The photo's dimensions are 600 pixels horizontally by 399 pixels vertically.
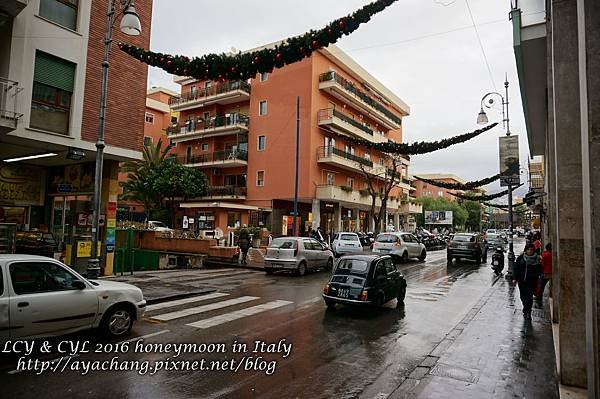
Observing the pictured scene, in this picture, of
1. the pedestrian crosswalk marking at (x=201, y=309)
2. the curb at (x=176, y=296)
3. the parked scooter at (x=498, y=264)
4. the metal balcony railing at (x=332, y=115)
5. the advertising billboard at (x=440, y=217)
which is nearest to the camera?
the pedestrian crosswalk marking at (x=201, y=309)

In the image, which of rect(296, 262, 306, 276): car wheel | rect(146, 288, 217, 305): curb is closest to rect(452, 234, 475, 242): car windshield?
rect(296, 262, 306, 276): car wheel

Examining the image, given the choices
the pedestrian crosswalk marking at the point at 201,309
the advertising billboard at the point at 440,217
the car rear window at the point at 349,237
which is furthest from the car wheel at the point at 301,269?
the advertising billboard at the point at 440,217

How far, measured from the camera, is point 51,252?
14289 mm

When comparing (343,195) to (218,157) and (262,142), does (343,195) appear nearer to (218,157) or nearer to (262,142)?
(262,142)

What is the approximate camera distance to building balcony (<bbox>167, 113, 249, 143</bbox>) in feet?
124

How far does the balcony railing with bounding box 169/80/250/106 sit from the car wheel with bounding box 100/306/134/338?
3268 centimetres

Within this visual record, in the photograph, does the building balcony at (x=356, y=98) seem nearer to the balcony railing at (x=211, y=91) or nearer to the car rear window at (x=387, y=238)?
the balcony railing at (x=211, y=91)

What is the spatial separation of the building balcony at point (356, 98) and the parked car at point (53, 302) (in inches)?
1202

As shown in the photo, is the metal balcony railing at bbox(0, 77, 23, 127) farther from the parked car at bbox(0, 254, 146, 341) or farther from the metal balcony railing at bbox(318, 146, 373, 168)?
the metal balcony railing at bbox(318, 146, 373, 168)

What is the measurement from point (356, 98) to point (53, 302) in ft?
117

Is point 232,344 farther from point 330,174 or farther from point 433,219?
point 433,219

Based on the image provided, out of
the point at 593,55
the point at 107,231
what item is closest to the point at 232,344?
the point at 593,55

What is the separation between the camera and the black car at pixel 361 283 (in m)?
9.50

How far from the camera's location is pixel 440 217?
6600cm
